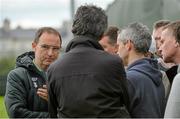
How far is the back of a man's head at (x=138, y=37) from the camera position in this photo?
432 cm

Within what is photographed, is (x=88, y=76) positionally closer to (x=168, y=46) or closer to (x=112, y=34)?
(x=168, y=46)

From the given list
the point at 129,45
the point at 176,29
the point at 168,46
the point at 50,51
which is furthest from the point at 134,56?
the point at 50,51

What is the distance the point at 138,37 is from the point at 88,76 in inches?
31.3

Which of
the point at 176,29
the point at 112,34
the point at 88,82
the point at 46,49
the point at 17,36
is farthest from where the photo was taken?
the point at 17,36

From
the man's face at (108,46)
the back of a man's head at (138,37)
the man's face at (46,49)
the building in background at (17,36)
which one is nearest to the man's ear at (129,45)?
the back of a man's head at (138,37)

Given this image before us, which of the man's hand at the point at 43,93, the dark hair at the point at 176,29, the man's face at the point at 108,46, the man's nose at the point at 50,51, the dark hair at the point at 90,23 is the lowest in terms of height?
the man's hand at the point at 43,93

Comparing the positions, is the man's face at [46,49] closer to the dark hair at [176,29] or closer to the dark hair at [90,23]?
the dark hair at [90,23]

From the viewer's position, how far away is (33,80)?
14.5ft

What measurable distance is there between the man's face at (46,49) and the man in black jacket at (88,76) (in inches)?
29.1

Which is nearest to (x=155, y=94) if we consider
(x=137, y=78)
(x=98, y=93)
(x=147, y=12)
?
(x=137, y=78)

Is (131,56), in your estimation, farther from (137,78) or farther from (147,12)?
(147,12)

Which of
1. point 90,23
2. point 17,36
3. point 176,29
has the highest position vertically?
point 90,23

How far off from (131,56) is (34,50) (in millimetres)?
963

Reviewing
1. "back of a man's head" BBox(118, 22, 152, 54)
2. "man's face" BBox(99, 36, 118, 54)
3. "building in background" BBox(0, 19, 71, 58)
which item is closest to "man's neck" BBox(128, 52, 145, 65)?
"back of a man's head" BBox(118, 22, 152, 54)
